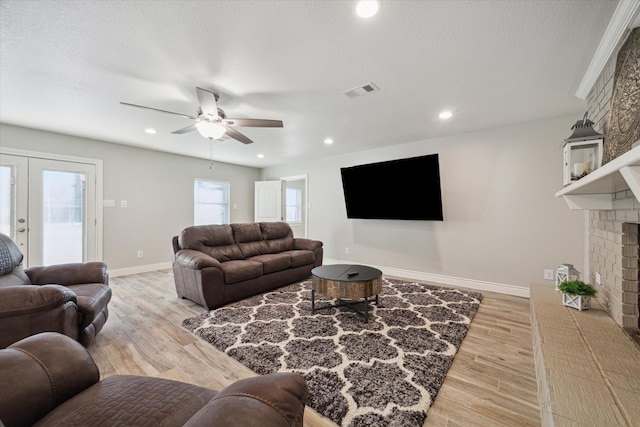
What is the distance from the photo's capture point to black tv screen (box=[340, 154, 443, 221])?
3789 mm

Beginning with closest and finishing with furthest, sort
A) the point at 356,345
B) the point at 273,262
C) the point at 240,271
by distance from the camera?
the point at 356,345
the point at 240,271
the point at 273,262

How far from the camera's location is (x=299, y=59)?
1979mm

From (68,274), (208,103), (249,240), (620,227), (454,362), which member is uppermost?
(208,103)

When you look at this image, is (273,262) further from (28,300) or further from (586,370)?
(586,370)

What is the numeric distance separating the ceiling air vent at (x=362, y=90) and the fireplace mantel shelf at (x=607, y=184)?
176 centimetres

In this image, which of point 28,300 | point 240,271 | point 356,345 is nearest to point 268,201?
point 240,271

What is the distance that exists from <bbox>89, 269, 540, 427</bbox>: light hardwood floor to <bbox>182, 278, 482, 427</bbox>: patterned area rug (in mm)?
91

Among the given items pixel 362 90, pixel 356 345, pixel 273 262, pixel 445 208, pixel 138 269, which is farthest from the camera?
pixel 138 269

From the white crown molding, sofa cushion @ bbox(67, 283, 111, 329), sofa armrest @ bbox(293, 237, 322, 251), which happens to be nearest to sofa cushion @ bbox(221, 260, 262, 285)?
sofa cushion @ bbox(67, 283, 111, 329)

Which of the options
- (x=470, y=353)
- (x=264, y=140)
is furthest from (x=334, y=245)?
(x=470, y=353)

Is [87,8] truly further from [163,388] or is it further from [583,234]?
[583,234]

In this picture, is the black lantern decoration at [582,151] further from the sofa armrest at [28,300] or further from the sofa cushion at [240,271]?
the sofa armrest at [28,300]

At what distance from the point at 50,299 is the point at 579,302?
368 cm

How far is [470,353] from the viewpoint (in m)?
1.98
